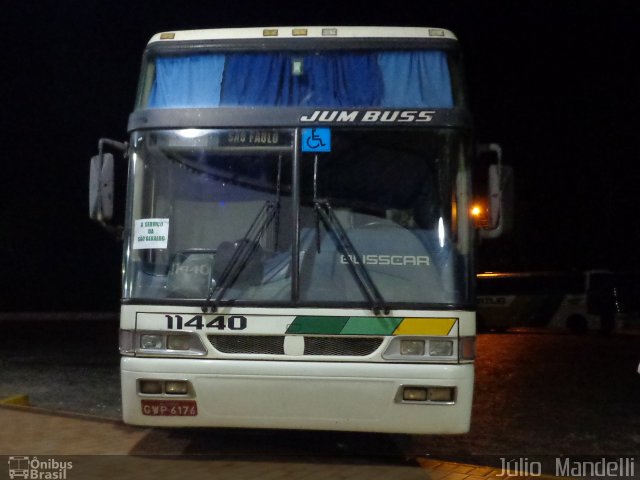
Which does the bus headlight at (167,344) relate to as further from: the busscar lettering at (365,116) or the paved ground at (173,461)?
the busscar lettering at (365,116)

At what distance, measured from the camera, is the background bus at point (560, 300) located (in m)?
25.7

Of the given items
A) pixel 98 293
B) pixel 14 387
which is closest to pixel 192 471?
pixel 14 387

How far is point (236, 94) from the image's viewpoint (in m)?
6.73

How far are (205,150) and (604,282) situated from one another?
70.5ft

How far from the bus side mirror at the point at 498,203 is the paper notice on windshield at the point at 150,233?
242 centimetres

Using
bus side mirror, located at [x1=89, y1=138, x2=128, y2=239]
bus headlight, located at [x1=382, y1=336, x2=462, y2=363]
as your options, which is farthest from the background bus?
bus side mirror, located at [x1=89, y1=138, x2=128, y2=239]

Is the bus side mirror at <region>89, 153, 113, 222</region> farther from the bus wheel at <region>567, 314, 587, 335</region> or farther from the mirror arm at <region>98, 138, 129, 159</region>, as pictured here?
the bus wheel at <region>567, 314, 587, 335</region>

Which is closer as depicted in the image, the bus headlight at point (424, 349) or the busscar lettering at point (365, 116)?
the bus headlight at point (424, 349)

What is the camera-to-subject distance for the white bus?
629 cm

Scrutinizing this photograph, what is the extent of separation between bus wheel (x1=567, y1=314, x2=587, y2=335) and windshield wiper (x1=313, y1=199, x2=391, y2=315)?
20964 millimetres

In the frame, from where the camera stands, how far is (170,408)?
639 cm

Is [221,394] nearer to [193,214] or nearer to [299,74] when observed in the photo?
[193,214]

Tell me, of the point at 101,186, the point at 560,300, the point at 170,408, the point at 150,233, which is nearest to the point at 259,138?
the point at 150,233

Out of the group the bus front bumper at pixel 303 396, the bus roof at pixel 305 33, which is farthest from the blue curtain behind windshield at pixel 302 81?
the bus front bumper at pixel 303 396
